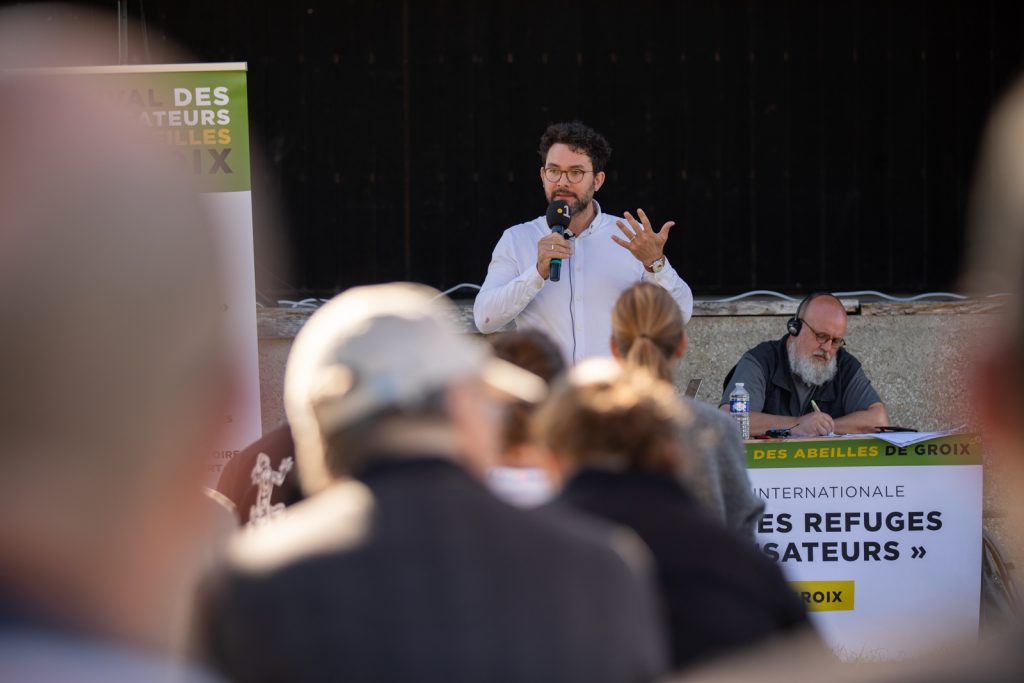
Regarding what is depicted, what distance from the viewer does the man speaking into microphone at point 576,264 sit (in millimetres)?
5727

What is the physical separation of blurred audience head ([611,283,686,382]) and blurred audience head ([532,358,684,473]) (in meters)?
1.45

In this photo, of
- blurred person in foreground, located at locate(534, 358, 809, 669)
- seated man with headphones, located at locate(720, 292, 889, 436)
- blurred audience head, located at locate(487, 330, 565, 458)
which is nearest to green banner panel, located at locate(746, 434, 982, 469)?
seated man with headphones, located at locate(720, 292, 889, 436)

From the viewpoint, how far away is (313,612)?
1.61 meters

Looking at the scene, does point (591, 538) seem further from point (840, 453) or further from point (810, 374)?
point (810, 374)

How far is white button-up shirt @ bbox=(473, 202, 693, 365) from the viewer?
5.75m

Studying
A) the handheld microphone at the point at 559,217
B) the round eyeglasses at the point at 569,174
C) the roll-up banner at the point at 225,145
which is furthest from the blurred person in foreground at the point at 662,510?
the round eyeglasses at the point at 569,174

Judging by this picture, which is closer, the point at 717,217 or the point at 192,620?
the point at 192,620

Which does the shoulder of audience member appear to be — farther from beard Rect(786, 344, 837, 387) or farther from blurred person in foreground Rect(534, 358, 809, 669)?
beard Rect(786, 344, 837, 387)

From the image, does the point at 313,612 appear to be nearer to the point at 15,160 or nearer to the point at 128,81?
the point at 15,160

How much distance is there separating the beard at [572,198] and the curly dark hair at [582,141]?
0.49 feet

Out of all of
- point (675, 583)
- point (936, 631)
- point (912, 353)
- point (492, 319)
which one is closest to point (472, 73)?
point (492, 319)

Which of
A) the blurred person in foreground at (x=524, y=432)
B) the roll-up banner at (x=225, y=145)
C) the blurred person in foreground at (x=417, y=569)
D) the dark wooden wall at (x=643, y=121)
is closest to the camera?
the blurred person in foreground at (x=417, y=569)

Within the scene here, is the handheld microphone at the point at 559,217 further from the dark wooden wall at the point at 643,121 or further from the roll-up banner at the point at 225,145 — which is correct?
the dark wooden wall at the point at 643,121

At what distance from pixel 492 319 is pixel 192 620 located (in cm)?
413
